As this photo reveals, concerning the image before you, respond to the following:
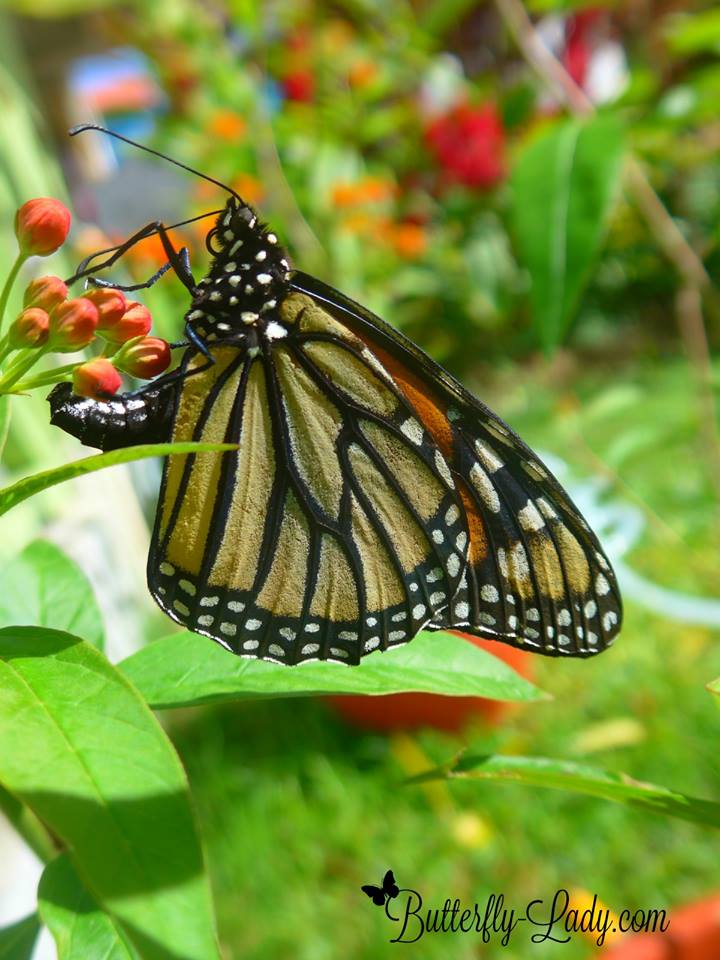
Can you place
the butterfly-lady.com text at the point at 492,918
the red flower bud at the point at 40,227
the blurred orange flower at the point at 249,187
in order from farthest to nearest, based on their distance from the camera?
the blurred orange flower at the point at 249,187
the butterfly-lady.com text at the point at 492,918
the red flower bud at the point at 40,227

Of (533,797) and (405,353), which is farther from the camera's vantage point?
(533,797)

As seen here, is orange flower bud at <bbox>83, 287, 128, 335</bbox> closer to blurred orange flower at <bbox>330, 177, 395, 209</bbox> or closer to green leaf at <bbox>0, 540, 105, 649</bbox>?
green leaf at <bbox>0, 540, 105, 649</bbox>

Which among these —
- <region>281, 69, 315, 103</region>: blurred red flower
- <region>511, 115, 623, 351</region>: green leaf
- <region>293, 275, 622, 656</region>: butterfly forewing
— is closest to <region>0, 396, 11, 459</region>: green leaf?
<region>293, 275, 622, 656</region>: butterfly forewing

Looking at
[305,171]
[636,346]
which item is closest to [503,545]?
[305,171]

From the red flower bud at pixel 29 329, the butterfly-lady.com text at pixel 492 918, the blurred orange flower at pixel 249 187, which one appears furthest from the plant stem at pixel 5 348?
the blurred orange flower at pixel 249 187

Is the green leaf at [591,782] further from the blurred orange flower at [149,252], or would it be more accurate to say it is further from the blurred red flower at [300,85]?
the blurred red flower at [300,85]

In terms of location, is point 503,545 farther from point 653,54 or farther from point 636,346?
point 636,346

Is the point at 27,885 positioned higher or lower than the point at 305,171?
lower
